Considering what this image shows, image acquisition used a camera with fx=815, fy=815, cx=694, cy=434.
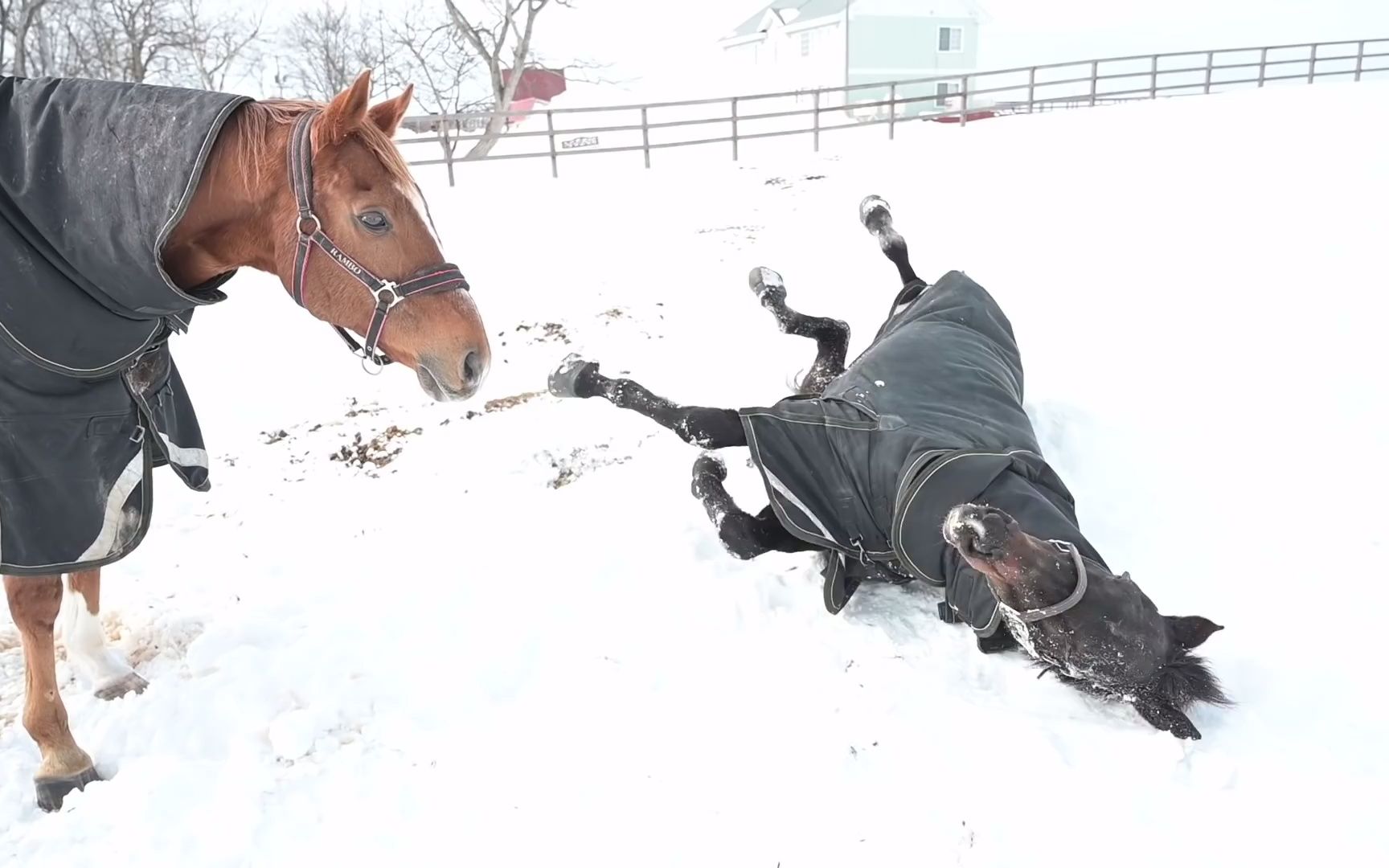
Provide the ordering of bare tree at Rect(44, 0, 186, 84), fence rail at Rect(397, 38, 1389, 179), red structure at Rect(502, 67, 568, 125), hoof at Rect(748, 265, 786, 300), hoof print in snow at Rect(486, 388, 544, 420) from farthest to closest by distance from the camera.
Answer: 1. red structure at Rect(502, 67, 568, 125)
2. bare tree at Rect(44, 0, 186, 84)
3. fence rail at Rect(397, 38, 1389, 179)
4. hoof print in snow at Rect(486, 388, 544, 420)
5. hoof at Rect(748, 265, 786, 300)

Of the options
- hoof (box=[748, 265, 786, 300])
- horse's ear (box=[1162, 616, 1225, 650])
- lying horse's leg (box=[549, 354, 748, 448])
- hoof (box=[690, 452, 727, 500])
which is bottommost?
horse's ear (box=[1162, 616, 1225, 650])

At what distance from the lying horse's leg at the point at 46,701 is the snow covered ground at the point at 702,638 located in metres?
0.07

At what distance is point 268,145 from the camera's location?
2.13m

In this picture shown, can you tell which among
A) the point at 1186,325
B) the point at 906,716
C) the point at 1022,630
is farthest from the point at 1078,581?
the point at 1186,325

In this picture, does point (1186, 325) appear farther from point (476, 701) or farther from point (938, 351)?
point (476, 701)

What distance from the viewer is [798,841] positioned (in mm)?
1949

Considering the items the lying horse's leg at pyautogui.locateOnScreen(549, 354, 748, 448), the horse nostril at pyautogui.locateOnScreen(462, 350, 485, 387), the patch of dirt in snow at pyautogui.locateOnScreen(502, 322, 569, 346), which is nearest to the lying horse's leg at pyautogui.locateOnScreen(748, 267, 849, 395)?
the lying horse's leg at pyautogui.locateOnScreen(549, 354, 748, 448)

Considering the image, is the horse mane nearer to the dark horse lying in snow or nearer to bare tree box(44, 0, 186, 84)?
the dark horse lying in snow

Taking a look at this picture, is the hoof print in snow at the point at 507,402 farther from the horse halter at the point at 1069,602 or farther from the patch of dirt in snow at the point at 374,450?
the horse halter at the point at 1069,602

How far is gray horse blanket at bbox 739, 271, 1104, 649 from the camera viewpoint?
2273mm

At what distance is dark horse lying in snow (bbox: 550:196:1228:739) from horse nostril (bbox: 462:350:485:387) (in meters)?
0.93

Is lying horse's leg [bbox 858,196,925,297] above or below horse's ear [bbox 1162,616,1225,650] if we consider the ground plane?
above

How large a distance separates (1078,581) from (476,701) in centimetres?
173

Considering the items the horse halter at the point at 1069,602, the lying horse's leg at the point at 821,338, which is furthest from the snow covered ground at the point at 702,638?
the lying horse's leg at the point at 821,338
